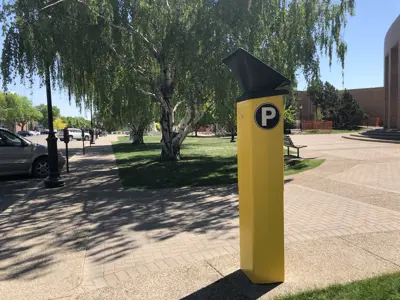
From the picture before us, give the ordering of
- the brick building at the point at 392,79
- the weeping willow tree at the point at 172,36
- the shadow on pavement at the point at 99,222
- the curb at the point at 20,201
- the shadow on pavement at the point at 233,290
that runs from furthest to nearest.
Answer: the brick building at the point at 392,79
the weeping willow tree at the point at 172,36
the curb at the point at 20,201
the shadow on pavement at the point at 99,222
the shadow on pavement at the point at 233,290

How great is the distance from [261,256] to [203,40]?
7.15 meters

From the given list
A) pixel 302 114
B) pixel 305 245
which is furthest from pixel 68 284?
pixel 302 114

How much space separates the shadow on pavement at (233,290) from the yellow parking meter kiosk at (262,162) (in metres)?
0.08

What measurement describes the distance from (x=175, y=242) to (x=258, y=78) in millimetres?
2588

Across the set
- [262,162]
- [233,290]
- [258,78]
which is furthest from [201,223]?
[258,78]

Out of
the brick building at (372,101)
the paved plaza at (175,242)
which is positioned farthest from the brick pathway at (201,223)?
the brick building at (372,101)

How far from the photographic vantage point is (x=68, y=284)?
12.6 ft

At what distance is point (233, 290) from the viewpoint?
11.6ft

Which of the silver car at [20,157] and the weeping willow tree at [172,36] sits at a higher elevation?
the weeping willow tree at [172,36]

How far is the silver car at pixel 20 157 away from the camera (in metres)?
11.1

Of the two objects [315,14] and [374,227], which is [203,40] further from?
[374,227]

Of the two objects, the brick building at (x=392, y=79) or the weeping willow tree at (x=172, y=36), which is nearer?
the weeping willow tree at (x=172, y=36)

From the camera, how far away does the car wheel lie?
11.9 meters

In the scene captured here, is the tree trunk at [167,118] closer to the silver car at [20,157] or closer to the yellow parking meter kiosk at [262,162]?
the silver car at [20,157]
